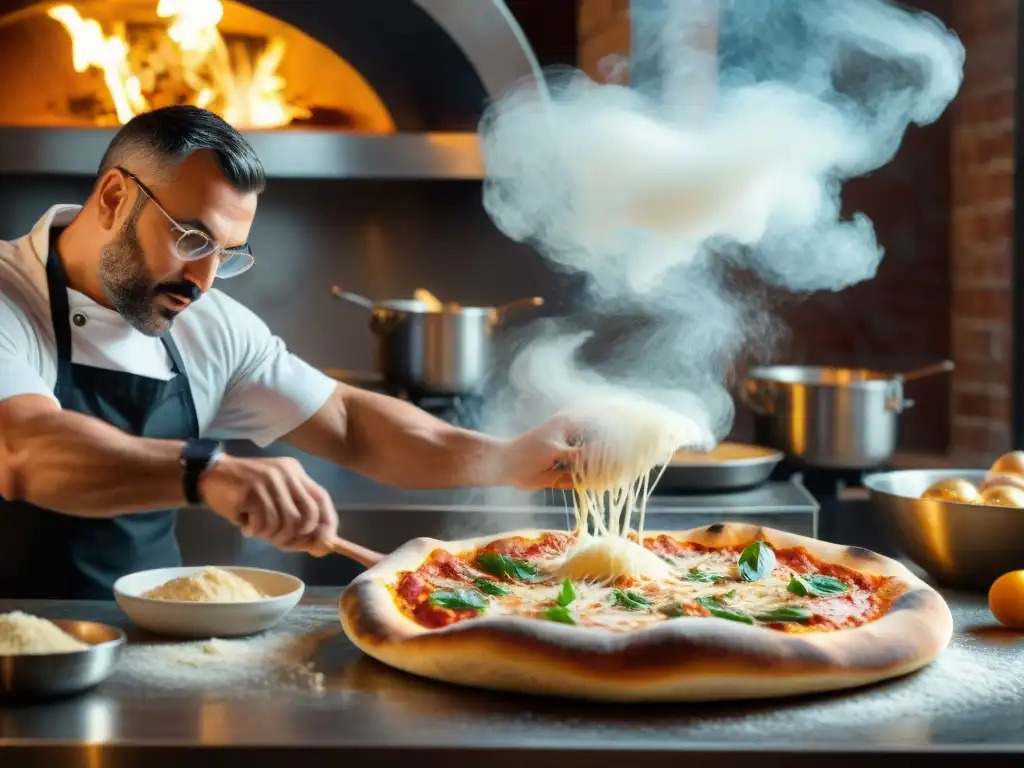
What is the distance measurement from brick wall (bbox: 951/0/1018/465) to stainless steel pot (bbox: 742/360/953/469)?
2.00 feet

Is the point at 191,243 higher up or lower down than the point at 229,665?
higher up

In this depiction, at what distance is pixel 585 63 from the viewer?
4.10 m

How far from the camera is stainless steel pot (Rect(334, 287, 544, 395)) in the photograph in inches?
140

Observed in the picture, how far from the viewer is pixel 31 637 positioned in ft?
5.21

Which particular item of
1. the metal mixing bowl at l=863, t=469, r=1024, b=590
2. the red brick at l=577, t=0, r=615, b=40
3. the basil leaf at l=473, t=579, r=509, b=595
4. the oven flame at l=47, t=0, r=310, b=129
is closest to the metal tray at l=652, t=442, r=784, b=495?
the metal mixing bowl at l=863, t=469, r=1024, b=590

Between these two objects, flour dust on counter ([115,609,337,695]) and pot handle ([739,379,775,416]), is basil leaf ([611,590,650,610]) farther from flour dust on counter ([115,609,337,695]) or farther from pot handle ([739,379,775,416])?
pot handle ([739,379,775,416])

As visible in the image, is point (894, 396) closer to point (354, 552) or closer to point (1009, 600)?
point (1009, 600)

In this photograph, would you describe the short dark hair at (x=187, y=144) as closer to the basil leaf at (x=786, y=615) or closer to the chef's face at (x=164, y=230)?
the chef's face at (x=164, y=230)

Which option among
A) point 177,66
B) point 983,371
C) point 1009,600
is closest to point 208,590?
point 1009,600

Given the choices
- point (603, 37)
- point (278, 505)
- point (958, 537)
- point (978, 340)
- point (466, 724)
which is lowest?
point (466, 724)

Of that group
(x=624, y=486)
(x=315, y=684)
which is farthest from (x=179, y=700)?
(x=624, y=486)

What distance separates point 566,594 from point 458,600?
16 centimetres

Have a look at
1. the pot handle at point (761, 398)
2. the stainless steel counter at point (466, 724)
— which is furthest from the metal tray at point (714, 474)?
the stainless steel counter at point (466, 724)

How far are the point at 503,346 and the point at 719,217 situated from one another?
1339mm
